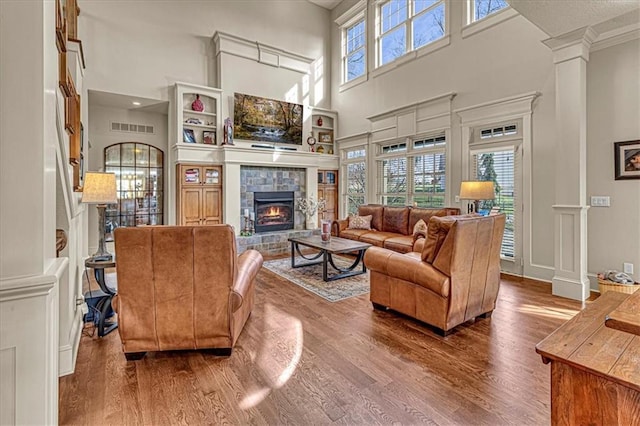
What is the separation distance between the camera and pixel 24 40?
1151mm

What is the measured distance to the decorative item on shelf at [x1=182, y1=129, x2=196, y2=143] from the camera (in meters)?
6.44

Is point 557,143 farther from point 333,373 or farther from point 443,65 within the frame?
point 333,373

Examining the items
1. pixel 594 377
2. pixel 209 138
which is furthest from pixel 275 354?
pixel 209 138

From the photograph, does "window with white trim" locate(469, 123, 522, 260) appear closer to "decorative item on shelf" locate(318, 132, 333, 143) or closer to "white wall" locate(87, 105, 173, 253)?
"decorative item on shelf" locate(318, 132, 333, 143)

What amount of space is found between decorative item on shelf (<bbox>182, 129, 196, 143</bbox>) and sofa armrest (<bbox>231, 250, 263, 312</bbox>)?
4.22 meters

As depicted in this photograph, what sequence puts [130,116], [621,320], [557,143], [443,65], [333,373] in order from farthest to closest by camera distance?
[130,116] → [443,65] → [557,143] → [333,373] → [621,320]

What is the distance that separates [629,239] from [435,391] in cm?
345

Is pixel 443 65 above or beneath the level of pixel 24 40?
above

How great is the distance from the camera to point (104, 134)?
21.5 feet

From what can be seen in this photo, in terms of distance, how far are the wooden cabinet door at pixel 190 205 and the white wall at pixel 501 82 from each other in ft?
14.4

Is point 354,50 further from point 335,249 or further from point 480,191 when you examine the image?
point 335,249

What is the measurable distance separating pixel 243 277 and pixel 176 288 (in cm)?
53

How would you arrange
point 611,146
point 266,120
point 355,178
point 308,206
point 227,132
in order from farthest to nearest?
point 355,178, point 308,206, point 266,120, point 227,132, point 611,146

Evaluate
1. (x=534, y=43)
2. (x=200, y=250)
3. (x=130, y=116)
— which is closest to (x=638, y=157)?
(x=534, y=43)
